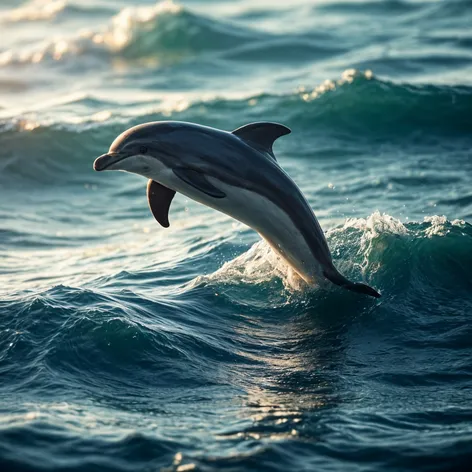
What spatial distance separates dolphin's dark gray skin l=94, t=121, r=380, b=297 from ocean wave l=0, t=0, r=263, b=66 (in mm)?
24173

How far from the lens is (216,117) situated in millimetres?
25641

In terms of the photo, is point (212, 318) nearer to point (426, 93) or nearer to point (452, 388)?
point (452, 388)

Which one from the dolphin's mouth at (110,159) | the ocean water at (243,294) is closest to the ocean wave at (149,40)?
the ocean water at (243,294)

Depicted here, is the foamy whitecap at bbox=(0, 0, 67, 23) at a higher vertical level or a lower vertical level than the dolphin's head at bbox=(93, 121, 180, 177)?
higher

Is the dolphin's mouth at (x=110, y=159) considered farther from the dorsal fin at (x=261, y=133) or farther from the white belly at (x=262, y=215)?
the dorsal fin at (x=261, y=133)

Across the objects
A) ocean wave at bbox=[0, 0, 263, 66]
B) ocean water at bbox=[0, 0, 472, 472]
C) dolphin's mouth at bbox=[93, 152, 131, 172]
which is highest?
ocean wave at bbox=[0, 0, 263, 66]

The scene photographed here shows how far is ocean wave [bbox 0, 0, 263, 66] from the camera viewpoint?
119 ft

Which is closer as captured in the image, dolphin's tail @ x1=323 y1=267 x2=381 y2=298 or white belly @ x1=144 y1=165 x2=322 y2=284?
white belly @ x1=144 y1=165 x2=322 y2=284

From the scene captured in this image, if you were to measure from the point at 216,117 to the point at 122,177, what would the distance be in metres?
4.61

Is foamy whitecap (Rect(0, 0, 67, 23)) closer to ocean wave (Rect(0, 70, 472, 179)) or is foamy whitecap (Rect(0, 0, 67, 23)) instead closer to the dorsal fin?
ocean wave (Rect(0, 70, 472, 179))

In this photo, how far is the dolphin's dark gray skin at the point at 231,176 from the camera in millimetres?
11359

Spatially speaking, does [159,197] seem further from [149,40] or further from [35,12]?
[35,12]

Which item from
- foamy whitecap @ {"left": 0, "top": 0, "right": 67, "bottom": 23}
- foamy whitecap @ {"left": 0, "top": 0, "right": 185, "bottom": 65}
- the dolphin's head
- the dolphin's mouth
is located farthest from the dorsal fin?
foamy whitecap @ {"left": 0, "top": 0, "right": 67, "bottom": 23}

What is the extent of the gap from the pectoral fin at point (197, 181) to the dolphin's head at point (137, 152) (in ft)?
1.00
